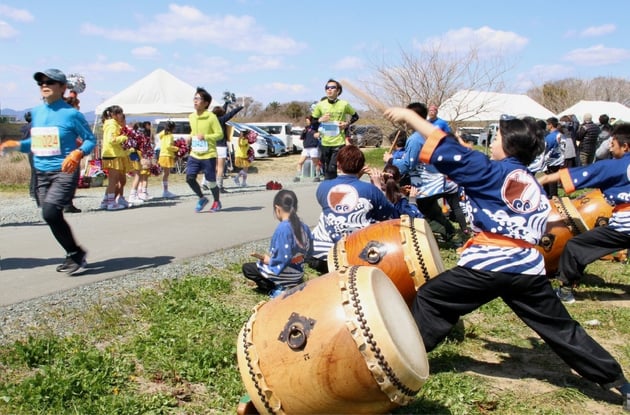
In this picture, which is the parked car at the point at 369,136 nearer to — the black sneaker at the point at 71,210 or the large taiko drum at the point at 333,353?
the black sneaker at the point at 71,210

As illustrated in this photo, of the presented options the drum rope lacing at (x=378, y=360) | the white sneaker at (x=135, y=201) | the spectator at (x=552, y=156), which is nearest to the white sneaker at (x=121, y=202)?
the white sneaker at (x=135, y=201)

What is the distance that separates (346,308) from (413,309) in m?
1.07

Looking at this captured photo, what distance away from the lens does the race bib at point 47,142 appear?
221 inches

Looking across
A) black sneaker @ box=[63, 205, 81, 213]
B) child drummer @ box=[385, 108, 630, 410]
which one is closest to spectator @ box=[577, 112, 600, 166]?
black sneaker @ box=[63, 205, 81, 213]

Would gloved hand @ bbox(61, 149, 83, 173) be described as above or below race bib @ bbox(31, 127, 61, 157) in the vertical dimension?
below

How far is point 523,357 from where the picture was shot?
4.34 m

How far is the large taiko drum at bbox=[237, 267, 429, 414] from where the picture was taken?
2637 millimetres

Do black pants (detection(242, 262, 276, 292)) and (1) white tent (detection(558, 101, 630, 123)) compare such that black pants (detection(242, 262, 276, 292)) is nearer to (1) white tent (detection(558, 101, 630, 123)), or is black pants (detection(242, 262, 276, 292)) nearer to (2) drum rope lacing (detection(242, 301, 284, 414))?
(2) drum rope lacing (detection(242, 301, 284, 414))

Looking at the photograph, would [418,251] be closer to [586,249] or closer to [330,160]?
[586,249]

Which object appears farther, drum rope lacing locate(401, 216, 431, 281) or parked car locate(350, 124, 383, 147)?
parked car locate(350, 124, 383, 147)

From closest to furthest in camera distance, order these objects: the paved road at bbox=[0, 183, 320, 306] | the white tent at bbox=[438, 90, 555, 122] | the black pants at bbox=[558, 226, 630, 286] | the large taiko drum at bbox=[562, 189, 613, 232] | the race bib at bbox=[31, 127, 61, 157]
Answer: the black pants at bbox=[558, 226, 630, 286] < the race bib at bbox=[31, 127, 61, 157] < the paved road at bbox=[0, 183, 320, 306] < the large taiko drum at bbox=[562, 189, 613, 232] < the white tent at bbox=[438, 90, 555, 122]

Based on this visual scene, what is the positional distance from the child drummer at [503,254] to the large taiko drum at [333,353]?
73 cm

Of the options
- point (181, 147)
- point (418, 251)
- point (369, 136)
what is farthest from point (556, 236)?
point (369, 136)

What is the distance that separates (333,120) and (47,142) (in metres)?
4.79
